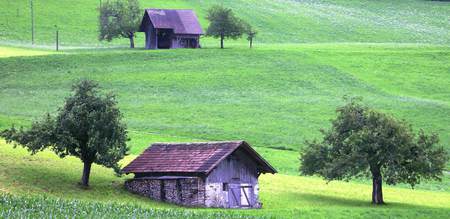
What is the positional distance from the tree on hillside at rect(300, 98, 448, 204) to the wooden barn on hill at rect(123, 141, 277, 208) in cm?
474

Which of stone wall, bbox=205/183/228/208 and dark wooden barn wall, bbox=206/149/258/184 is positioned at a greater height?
dark wooden barn wall, bbox=206/149/258/184

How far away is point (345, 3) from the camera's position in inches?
6535

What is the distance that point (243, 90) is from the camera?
96.5m

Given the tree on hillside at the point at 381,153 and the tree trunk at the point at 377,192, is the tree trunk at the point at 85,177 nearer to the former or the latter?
the tree on hillside at the point at 381,153

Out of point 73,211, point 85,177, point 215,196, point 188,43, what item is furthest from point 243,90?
point 73,211

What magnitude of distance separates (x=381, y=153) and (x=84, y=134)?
56.3ft

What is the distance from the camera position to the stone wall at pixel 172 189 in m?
55.2

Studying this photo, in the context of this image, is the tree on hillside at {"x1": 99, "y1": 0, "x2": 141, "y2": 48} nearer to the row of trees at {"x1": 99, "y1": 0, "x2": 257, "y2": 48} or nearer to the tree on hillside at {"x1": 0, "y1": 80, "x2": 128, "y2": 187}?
the row of trees at {"x1": 99, "y1": 0, "x2": 257, "y2": 48}

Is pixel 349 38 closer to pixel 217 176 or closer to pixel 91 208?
pixel 217 176

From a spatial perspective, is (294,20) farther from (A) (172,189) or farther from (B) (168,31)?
(A) (172,189)

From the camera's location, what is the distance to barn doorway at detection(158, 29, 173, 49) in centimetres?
Result: 12119

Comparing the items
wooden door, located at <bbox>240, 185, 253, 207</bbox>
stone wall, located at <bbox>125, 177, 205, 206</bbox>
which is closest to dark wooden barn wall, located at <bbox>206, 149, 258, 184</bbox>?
wooden door, located at <bbox>240, 185, 253, 207</bbox>

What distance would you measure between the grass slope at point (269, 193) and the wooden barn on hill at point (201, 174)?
3.79 feet

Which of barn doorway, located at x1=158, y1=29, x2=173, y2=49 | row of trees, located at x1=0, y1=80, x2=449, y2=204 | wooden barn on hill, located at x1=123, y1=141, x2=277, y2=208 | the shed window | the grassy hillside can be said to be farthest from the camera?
the grassy hillside
